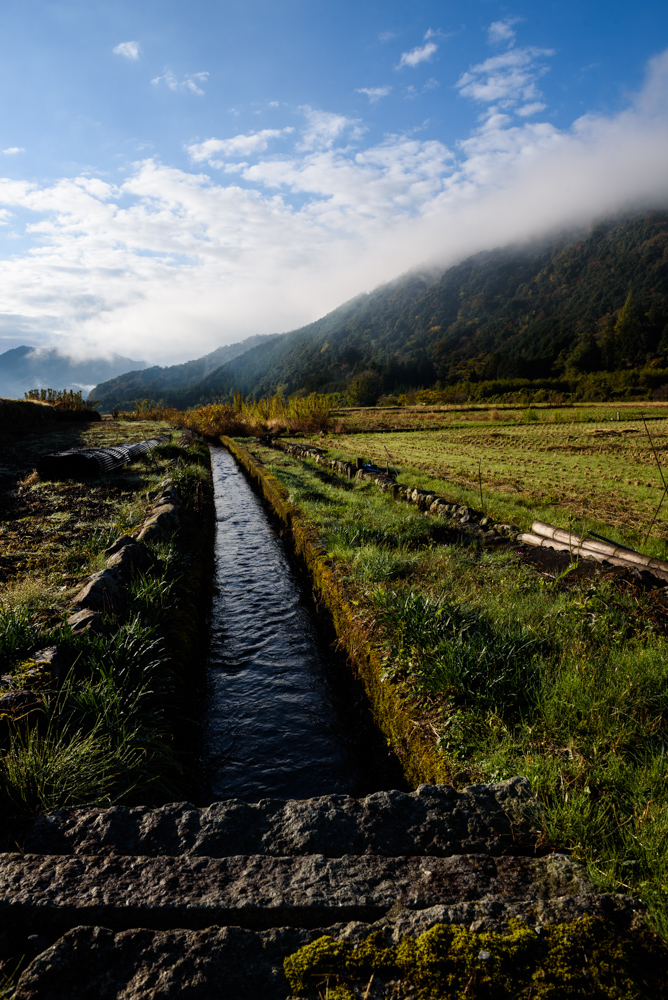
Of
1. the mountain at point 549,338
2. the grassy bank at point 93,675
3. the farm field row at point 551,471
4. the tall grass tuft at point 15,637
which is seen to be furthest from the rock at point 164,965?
the mountain at point 549,338

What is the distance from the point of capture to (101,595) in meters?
4.40

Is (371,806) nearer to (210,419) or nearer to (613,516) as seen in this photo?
(613,516)

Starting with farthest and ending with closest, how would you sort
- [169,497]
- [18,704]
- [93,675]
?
[169,497], [93,675], [18,704]

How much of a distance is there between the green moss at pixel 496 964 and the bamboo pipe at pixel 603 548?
14.1ft

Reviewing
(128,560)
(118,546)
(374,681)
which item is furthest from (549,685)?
(118,546)

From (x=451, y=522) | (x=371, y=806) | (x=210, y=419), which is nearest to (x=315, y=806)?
(x=371, y=806)

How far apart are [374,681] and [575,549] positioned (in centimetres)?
392

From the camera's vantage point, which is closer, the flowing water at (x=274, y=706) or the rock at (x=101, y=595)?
the flowing water at (x=274, y=706)

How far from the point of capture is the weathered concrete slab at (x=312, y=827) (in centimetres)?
201

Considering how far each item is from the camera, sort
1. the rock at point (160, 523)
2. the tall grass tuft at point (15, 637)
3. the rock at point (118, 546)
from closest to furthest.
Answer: the tall grass tuft at point (15, 637)
the rock at point (118, 546)
the rock at point (160, 523)

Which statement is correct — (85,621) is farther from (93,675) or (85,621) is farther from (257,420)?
(257,420)

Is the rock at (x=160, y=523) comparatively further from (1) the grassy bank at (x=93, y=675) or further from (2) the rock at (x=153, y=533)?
(1) the grassy bank at (x=93, y=675)

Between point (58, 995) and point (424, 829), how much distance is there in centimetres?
146

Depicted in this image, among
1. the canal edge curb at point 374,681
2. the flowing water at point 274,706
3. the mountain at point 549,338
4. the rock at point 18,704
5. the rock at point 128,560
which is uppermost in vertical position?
the mountain at point 549,338
